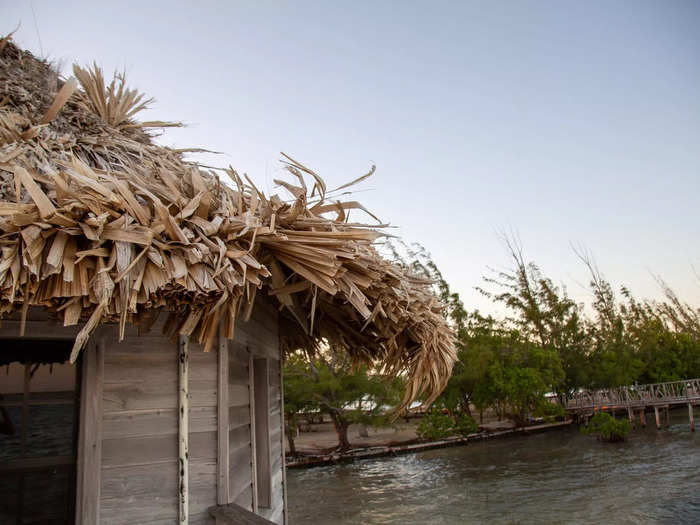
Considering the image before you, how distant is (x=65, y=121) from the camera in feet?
8.48

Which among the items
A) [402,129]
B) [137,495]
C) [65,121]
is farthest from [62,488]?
[402,129]

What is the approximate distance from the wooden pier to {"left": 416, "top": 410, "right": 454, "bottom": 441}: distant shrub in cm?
646

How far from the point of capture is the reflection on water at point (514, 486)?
27.1 ft

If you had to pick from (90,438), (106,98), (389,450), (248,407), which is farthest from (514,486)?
(106,98)

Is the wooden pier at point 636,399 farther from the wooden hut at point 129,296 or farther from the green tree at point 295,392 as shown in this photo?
the wooden hut at point 129,296

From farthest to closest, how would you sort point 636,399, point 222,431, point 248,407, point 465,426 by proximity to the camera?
point 636,399, point 465,426, point 248,407, point 222,431

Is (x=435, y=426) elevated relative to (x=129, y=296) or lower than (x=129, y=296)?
lower

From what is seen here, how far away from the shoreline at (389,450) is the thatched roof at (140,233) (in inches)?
475

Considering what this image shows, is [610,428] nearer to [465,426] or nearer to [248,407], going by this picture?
[465,426]

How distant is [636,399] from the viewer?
66.8 ft

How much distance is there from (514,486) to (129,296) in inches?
441

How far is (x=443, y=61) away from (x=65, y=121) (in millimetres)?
10723

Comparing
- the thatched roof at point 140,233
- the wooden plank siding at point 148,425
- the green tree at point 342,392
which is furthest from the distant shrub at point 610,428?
the wooden plank siding at point 148,425

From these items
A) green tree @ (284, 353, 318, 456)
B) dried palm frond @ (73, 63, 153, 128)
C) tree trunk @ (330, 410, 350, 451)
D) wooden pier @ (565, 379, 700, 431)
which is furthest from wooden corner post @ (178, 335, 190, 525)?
wooden pier @ (565, 379, 700, 431)
